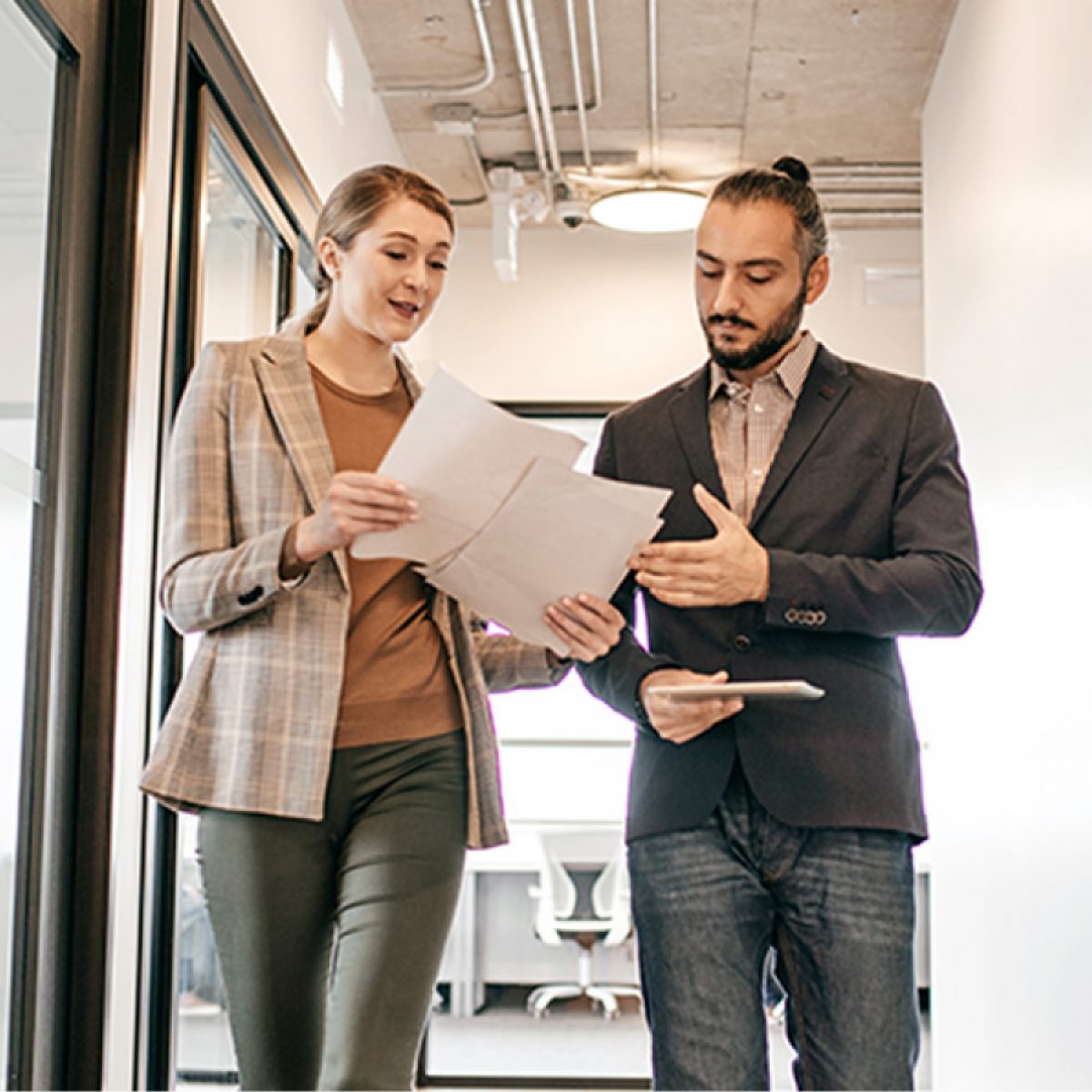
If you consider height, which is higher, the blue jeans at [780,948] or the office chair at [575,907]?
the blue jeans at [780,948]

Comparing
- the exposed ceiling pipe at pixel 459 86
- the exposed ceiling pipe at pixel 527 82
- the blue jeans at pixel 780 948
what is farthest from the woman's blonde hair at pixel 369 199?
the exposed ceiling pipe at pixel 459 86

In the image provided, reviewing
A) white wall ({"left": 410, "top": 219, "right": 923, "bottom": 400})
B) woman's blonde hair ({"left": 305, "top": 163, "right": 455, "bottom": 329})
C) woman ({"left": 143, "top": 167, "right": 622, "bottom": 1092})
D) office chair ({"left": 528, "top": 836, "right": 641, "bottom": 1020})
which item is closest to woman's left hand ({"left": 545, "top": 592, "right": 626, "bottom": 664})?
woman ({"left": 143, "top": 167, "right": 622, "bottom": 1092})

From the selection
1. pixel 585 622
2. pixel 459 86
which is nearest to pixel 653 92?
pixel 459 86

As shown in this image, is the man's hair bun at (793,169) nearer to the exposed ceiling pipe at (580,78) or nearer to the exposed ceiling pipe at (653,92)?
the exposed ceiling pipe at (580,78)

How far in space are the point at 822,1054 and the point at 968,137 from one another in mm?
2671

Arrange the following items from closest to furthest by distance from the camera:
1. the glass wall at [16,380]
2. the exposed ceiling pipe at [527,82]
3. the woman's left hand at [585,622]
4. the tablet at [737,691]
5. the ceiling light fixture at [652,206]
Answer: the tablet at [737,691] < the woman's left hand at [585,622] < the glass wall at [16,380] < the exposed ceiling pipe at [527,82] < the ceiling light fixture at [652,206]

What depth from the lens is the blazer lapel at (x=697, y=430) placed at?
5.56 ft

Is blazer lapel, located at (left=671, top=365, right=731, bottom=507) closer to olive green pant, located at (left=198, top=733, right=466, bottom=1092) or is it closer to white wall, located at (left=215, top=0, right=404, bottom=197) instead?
olive green pant, located at (left=198, top=733, right=466, bottom=1092)

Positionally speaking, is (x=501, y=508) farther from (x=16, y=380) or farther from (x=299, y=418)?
→ (x=16, y=380)

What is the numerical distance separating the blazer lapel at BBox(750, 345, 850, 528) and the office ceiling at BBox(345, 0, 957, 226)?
2.34 metres

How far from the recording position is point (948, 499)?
1622 mm

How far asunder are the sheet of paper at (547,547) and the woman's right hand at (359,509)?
4.1 inches

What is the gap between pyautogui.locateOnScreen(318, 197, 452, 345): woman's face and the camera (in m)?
1.74

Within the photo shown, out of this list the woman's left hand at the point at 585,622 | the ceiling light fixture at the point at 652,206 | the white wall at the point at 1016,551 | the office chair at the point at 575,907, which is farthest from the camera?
the office chair at the point at 575,907
